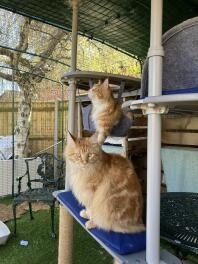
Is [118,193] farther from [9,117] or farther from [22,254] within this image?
[9,117]

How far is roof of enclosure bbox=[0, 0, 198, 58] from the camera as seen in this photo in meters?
1.98

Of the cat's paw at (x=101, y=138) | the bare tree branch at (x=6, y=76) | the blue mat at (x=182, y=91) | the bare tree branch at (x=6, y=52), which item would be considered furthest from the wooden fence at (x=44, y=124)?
the blue mat at (x=182, y=91)

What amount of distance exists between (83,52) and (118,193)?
3221 millimetres

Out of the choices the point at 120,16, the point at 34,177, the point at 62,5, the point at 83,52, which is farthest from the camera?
the point at 34,177

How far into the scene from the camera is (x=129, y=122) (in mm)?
1509

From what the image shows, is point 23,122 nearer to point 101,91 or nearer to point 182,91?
point 101,91

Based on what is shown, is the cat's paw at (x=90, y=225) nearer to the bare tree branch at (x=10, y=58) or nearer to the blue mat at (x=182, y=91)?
the blue mat at (x=182, y=91)

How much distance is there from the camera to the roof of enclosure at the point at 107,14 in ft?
6.49

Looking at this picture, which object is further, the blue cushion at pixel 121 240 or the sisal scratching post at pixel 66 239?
the sisal scratching post at pixel 66 239

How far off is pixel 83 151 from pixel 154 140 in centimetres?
54

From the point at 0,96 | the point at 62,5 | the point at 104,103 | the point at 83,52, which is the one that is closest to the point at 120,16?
the point at 62,5

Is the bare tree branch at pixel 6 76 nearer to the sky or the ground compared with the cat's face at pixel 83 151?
nearer to the sky

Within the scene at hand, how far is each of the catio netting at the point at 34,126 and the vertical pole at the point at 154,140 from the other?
11.4 ft

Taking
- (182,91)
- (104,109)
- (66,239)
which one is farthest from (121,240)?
(66,239)
